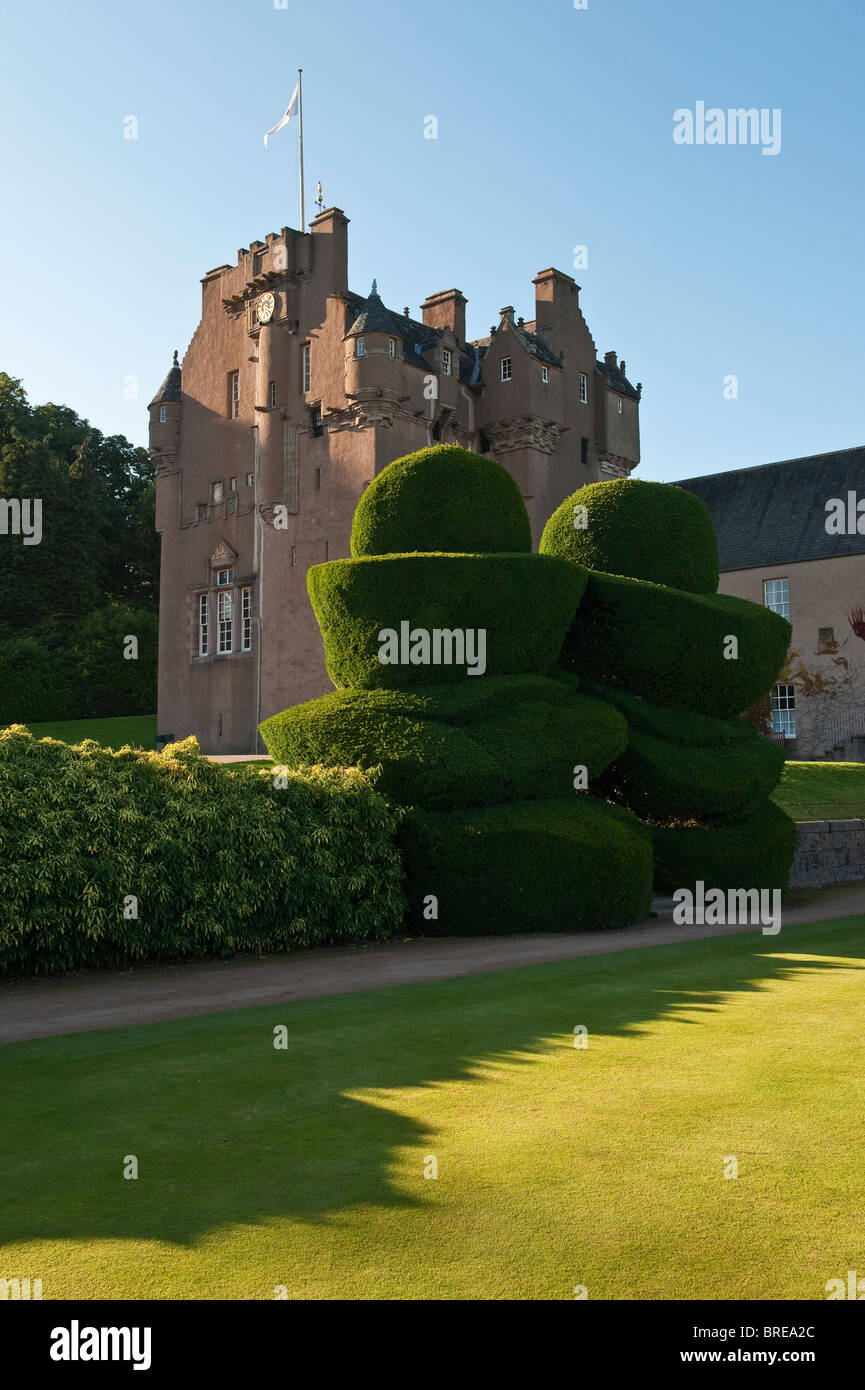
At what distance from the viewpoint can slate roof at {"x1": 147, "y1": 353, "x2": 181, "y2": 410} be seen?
44.6 metres

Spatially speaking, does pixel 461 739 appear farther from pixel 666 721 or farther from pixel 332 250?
pixel 332 250

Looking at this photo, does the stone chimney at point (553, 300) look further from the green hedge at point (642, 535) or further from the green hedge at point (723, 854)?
the green hedge at point (723, 854)

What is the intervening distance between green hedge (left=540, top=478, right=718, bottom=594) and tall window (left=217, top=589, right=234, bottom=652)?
25.8 metres

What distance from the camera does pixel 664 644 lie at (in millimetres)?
16516

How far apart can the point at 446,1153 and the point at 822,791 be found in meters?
23.9

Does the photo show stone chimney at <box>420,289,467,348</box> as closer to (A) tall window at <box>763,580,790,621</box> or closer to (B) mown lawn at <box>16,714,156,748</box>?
(A) tall window at <box>763,580,790,621</box>

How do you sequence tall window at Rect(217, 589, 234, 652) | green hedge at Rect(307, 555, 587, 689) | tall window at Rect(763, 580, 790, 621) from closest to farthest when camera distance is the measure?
green hedge at Rect(307, 555, 587, 689), tall window at Rect(217, 589, 234, 652), tall window at Rect(763, 580, 790, 621)

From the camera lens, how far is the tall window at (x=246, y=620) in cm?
4097

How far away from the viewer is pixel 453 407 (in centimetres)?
3916

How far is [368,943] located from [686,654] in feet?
22.7

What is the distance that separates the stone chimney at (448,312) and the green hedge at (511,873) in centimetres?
3182

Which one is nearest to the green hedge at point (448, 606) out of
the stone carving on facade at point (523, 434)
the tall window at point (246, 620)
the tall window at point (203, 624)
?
the stone carving on facade at point (523, 434)

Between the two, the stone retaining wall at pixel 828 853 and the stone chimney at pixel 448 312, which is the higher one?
the stone chimney at pixel 448 312

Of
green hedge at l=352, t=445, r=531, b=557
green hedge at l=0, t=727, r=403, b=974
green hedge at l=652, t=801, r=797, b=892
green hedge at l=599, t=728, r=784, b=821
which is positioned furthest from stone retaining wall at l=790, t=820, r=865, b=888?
green hedge at l=0, t=727, r=403, b=974
